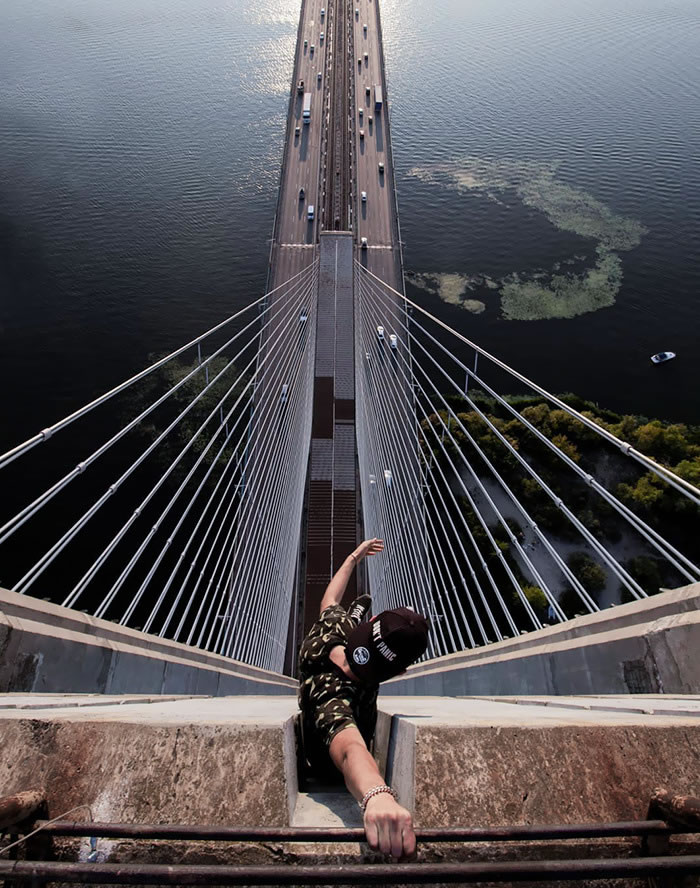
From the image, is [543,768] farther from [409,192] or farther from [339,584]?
[409,192]

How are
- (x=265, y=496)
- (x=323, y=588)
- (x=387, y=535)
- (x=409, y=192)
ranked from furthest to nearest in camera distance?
(x=409, y=192) → (x=323, y=588) → (x=387, y=535) → (x=265, y=496)

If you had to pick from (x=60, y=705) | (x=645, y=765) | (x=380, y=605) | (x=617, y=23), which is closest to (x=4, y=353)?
(x=380, y=605)

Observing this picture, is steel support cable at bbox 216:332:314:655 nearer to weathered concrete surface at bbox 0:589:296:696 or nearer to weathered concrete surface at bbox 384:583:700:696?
weathered concrete surface at bbox 0:589:296:696

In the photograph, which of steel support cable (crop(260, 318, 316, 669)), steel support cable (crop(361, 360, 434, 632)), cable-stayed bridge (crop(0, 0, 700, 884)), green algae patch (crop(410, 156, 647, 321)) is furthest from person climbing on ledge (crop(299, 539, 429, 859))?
green algae patch (crop(410, 156, 647, 321))

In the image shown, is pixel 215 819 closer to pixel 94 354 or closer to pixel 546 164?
pixel 94 354

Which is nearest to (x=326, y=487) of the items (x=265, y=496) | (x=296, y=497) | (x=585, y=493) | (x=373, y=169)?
(x=296, y=497)
